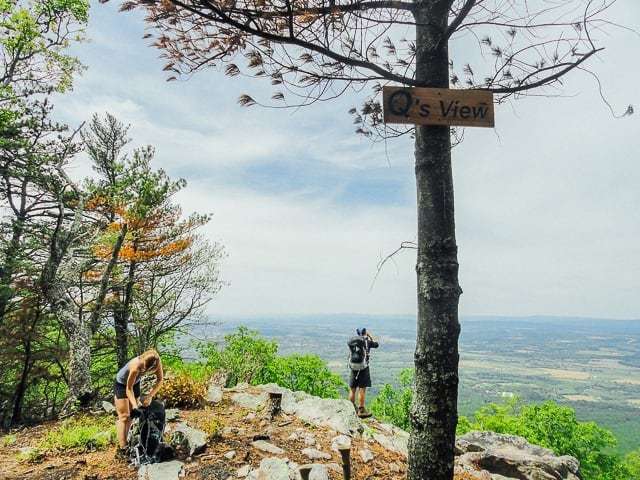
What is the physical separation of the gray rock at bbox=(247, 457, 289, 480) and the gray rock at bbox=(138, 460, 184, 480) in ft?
3.20

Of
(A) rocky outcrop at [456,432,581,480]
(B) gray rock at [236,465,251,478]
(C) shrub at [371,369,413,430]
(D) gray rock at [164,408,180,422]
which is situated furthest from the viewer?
(C) shrub at [371,369,413,430]

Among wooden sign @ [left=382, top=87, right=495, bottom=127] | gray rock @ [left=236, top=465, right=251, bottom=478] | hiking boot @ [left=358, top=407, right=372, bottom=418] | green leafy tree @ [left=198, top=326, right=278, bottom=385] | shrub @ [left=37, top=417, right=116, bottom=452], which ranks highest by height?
wooden sign @ [left=382, top=87, right=495, bottom=127]

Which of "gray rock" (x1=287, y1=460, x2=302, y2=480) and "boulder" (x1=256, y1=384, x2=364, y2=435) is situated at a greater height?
"gray rock" (x1=287, y1=460, x2=302, y2=480)

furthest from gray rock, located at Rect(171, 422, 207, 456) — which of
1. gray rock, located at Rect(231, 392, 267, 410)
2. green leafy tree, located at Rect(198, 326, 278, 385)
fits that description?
green leafy tree, located at Rect(198, 326, 278, 385)

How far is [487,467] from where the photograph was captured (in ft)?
22.1

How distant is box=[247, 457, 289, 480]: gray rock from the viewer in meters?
4.45

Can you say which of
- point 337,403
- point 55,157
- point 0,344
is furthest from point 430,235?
point 55,157

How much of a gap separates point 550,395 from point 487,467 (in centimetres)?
17434

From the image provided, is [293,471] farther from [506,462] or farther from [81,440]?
[506,462]

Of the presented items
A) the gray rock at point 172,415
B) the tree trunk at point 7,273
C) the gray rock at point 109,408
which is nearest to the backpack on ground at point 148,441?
the gray rock at point 172,415

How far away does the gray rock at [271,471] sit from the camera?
175 inches

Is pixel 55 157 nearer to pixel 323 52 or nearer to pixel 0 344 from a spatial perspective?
pixel 0 344

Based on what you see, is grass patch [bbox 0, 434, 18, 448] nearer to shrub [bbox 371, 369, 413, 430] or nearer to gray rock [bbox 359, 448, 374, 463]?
gray rock [bbox 359, 448, 374, 463]

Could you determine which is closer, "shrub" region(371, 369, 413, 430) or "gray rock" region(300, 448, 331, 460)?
"gray rock" region(300, 448, 331, 460)
